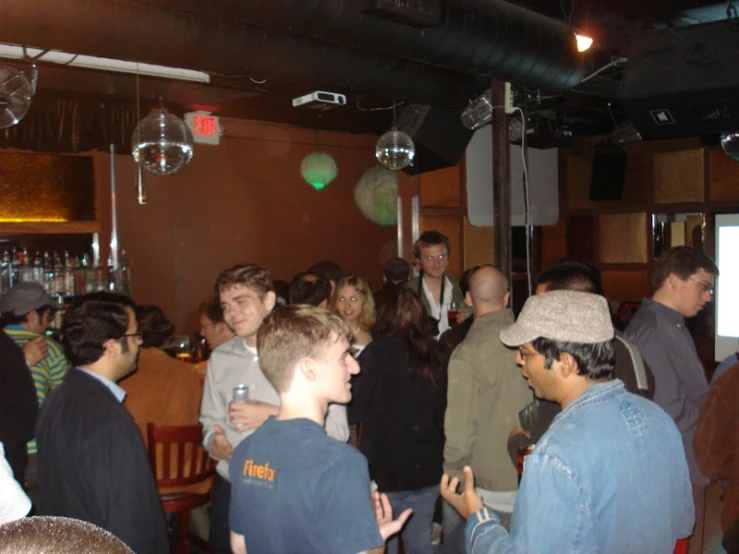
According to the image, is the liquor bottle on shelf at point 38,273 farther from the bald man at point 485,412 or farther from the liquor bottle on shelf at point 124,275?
the bald man at point 485,412

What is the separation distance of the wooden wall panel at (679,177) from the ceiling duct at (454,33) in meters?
4.44

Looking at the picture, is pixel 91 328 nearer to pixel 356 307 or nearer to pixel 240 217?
pixel 356 307

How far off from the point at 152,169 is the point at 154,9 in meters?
1.88

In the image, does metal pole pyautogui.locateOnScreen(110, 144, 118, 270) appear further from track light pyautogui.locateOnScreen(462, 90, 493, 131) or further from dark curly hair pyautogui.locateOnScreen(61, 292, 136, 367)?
dark curly hair pyautogui.locateOnScreen(61, 292, 136, 367)

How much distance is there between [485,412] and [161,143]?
3.16 metres

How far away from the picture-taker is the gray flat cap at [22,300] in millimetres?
4137

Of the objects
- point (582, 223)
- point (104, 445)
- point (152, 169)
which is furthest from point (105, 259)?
point (582, 223)

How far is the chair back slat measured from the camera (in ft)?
10.3

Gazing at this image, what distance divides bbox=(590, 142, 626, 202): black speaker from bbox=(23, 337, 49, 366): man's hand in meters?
7.04

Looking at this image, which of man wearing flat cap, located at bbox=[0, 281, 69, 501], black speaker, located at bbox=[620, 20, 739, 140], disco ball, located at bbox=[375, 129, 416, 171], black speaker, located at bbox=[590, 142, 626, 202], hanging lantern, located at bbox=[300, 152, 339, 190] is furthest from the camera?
hanging lantern, located at bbox=[300, 152, 339, 190]

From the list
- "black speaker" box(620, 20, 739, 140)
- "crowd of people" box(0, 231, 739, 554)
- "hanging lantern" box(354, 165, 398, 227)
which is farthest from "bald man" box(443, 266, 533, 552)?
"hanging lantern" box(354, 165, 398, 227)

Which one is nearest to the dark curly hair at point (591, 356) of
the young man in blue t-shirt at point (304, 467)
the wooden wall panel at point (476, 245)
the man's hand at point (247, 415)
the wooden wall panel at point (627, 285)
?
the young man in blue t-shirt at point (304, 467)

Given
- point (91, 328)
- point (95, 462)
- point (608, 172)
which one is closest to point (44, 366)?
point (91, 328)

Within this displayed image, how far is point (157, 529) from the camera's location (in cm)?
204
